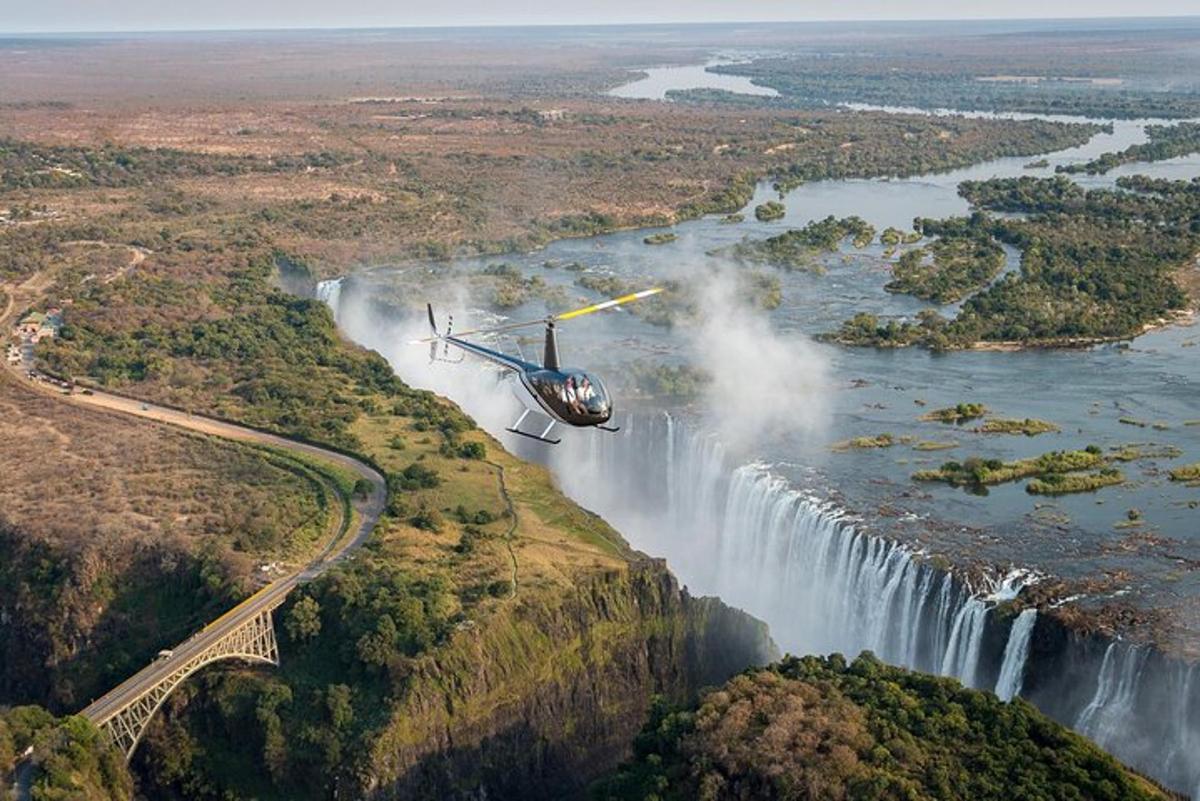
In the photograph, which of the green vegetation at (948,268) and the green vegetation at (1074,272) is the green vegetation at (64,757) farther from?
the green vegetation at (948,268)

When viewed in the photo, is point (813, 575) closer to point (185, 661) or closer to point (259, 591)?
point (259, 591)

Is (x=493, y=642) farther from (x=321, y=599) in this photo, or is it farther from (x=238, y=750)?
(x=238, y=750)

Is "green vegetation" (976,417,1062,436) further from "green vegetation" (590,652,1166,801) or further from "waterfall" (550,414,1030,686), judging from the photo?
"green vegetation" (590,652,1166,801)

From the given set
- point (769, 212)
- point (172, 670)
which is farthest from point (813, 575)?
point (769, 212)

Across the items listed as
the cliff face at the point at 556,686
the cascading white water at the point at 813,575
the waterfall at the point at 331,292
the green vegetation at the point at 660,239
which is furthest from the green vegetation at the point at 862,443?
the green vegetation at the point at 660,239

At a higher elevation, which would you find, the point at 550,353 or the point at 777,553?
the point at 550,353

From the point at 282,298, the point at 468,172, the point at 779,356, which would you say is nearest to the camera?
the point at 779,356

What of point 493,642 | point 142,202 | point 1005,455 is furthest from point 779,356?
point 142,202
